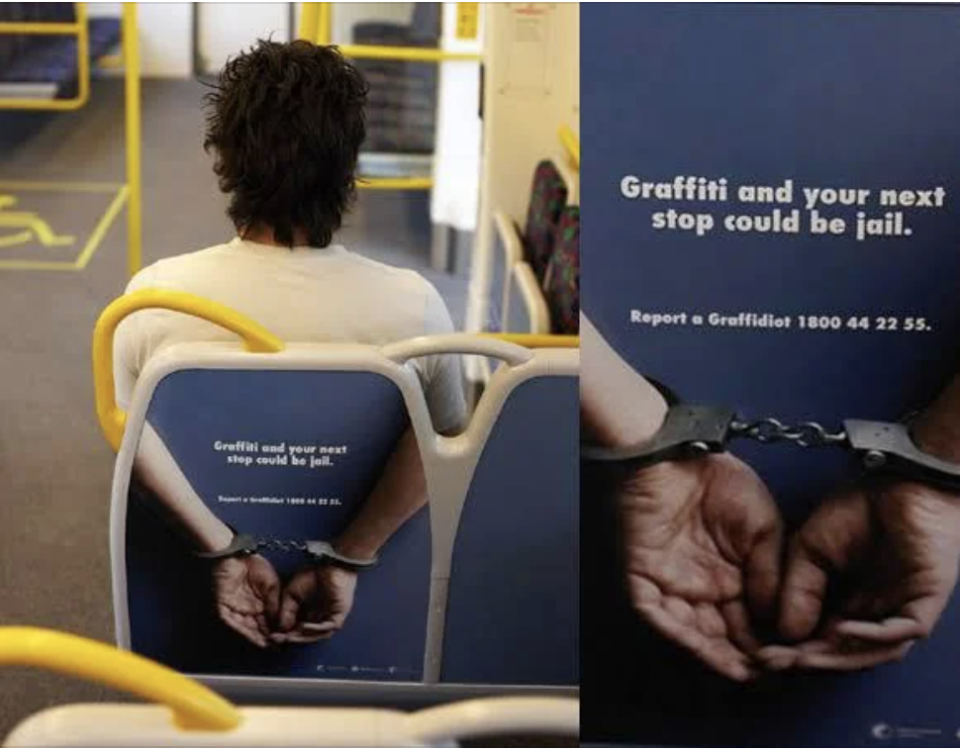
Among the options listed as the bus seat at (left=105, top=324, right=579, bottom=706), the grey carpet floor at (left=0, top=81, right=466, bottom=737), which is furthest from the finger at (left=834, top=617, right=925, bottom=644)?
the grey carpet floor at (left=0, top=81, right=466, bottom=737)

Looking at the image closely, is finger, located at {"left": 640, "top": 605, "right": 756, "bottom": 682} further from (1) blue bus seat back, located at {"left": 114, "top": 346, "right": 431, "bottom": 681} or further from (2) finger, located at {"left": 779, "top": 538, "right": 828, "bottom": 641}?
(1) blue bus seat back, located at {"left": 114, "top": 346, "right": 431, "bottom": 681}

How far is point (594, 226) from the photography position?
3.17 feet

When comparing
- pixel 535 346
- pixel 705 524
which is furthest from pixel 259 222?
pixel 705 524

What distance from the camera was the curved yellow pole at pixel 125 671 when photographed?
987 mm

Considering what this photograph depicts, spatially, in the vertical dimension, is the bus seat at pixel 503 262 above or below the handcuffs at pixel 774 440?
below

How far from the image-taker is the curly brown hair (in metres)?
2.70

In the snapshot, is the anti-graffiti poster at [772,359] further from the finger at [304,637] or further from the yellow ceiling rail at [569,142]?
the yellow ceiling rail at [569,142]

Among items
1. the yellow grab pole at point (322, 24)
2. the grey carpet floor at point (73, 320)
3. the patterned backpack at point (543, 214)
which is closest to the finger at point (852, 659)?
the grey carpet floor at point (73, 320)

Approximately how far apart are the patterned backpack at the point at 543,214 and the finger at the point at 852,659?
305 centimetres

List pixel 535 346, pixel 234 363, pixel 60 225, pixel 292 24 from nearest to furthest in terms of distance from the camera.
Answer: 1. pixel 234 363
2. pixel 535 346
3. pixel 60 225
4. pixel 292 24

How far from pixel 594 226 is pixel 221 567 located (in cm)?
181

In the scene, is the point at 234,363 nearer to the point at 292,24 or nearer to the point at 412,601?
the point at 412,601

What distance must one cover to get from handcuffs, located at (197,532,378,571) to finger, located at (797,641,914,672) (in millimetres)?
1616

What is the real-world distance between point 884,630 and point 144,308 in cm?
161
